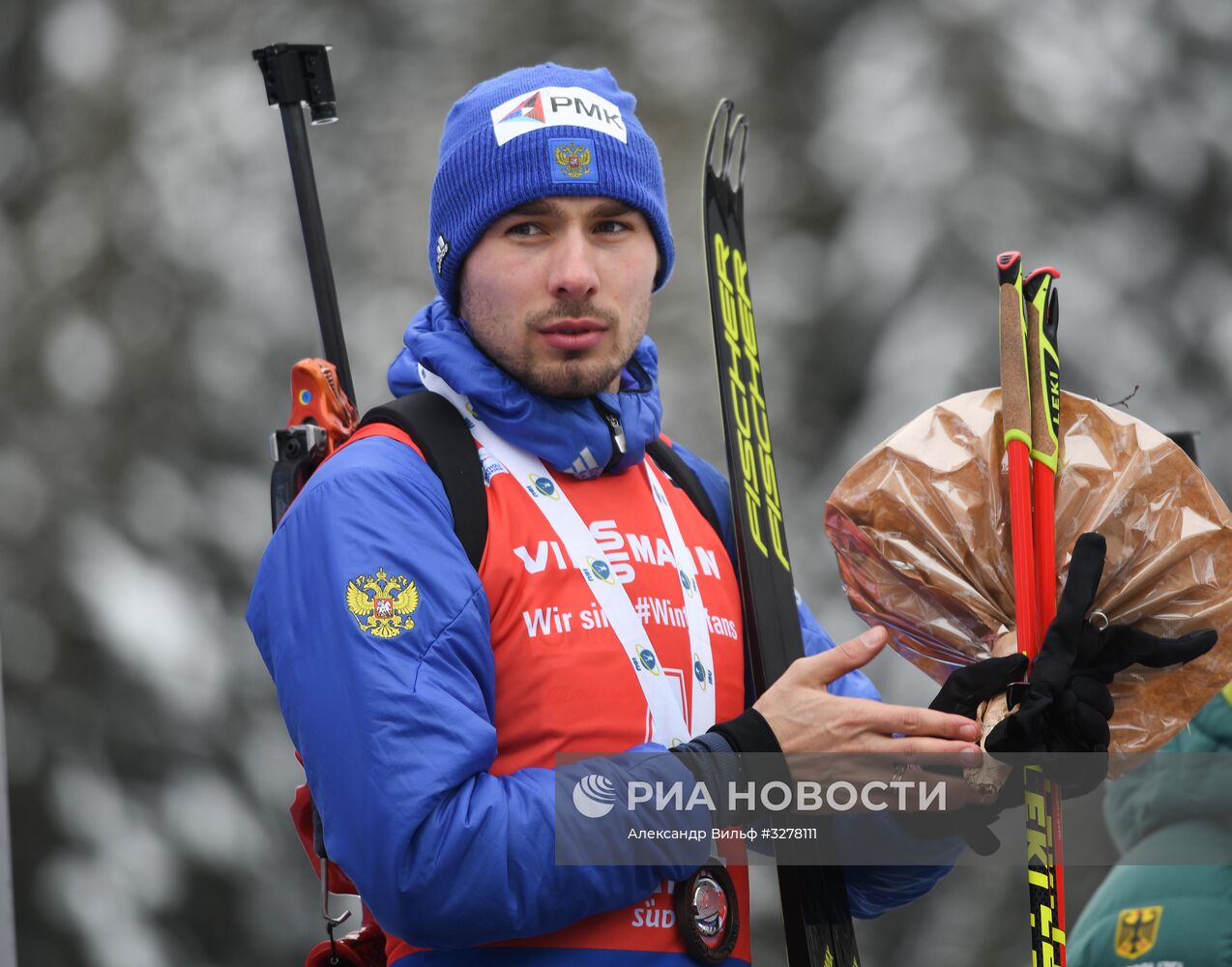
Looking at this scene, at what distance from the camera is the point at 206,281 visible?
3.74 meters

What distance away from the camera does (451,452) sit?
5.13ft

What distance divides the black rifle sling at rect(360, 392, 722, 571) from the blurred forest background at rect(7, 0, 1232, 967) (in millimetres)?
1967

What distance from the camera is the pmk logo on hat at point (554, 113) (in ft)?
5.40

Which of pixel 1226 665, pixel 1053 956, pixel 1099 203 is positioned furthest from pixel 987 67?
pixel 1053 956

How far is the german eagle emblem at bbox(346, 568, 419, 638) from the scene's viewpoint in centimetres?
140

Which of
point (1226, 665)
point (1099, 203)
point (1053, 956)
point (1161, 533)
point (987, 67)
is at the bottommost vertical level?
point (1053, 956)

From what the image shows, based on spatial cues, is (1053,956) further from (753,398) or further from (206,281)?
(206,281)

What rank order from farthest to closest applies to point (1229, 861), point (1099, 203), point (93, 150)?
point (93, 150) → point (1099, 203) → point (1229, 861)

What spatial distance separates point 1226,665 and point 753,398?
658mm

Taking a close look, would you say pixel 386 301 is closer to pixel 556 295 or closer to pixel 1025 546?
pixel 556 295

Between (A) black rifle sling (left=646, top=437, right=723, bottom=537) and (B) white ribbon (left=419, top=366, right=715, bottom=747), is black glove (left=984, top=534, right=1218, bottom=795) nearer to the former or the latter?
(B) white ribbon (left=419, top=366, right=715, bottom=747)

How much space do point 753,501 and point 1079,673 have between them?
492 millimetres

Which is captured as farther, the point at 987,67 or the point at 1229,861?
the point at 987,67

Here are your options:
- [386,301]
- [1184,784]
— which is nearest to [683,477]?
[1184,784]
